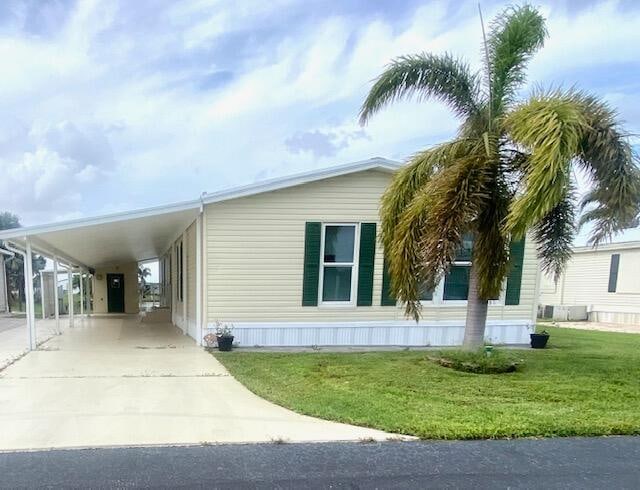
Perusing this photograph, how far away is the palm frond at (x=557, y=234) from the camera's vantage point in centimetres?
710

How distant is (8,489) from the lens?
288 cm

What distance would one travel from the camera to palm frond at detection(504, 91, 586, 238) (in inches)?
194

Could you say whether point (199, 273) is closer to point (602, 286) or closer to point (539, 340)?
point (539, 340)

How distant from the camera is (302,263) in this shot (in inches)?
357

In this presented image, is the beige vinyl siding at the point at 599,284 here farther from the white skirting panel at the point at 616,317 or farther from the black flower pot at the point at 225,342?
the black flower pot at the point at 225,342

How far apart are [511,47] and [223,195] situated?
5.72 metres

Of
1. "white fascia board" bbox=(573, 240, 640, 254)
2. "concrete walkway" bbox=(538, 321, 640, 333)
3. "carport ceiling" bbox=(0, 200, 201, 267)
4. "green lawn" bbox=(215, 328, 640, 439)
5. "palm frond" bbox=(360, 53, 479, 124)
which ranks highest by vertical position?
"palm frond" bbox=(360, 53, 479, 124)

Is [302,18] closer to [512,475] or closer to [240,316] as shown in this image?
[240,316]

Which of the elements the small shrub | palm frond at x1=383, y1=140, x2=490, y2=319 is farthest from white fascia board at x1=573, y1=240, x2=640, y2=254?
palm frond at x1=383, y1=140, x2=490, y2=319

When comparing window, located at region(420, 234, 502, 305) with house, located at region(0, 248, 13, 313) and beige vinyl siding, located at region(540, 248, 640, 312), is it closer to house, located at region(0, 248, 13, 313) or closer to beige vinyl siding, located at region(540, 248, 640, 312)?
beige vinyl siding, located at region(540, 248, 640, 312)

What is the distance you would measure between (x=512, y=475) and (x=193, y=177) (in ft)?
48.5

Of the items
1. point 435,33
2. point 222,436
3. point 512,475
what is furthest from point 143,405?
point 435,33

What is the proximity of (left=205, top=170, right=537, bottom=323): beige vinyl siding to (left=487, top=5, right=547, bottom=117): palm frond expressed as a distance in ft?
10.3

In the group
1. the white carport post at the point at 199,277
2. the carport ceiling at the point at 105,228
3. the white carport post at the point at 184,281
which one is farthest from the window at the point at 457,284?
the white carport post at the point at 184,281
